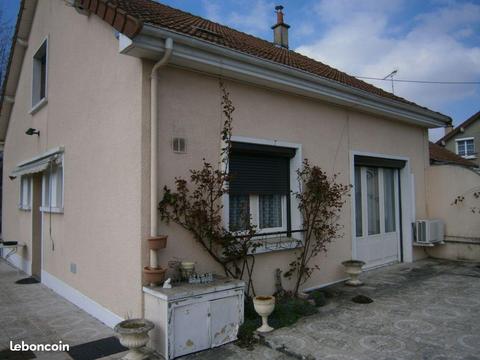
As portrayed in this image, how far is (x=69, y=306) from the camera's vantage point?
834 cm

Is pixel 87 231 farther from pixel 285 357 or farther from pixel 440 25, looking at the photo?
pixel 440 25

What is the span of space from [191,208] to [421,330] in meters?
4.31

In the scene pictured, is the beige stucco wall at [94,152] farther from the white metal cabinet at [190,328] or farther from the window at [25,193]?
the window at [25,193]

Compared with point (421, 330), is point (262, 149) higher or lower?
higher

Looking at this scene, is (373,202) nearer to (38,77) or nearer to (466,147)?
(38,77)

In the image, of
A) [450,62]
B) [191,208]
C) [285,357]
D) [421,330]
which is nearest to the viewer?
[285,357]

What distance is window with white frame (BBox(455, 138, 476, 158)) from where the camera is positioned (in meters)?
38.4

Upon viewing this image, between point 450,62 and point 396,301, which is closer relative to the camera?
point 396,301

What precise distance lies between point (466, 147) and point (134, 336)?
42.9 m

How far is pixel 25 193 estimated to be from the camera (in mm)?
12906

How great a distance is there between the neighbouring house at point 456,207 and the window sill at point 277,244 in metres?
7.19

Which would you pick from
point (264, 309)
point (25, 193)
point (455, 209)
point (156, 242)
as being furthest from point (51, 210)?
point (455, 209)

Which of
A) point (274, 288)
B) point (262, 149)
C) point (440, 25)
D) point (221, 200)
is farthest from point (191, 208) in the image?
point (440, 25)

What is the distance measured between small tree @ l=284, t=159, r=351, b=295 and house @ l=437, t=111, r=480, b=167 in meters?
35.6
